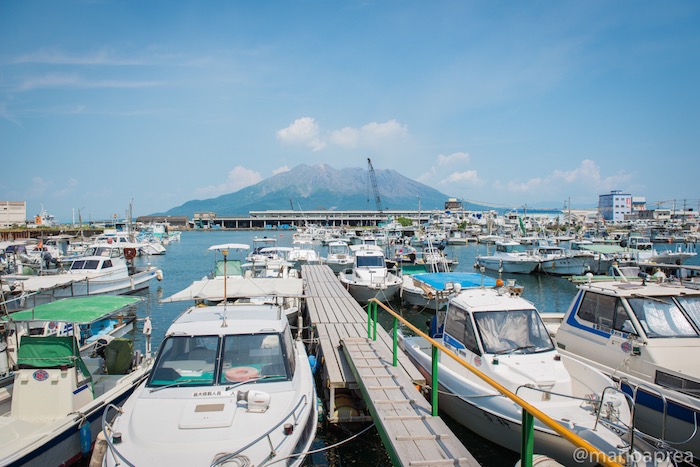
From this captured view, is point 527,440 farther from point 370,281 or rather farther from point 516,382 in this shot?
point 370,281

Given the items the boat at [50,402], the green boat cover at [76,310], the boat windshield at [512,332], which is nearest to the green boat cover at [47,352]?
the boat at [50,402]

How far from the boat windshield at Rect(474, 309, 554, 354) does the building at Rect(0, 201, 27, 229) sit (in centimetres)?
13495

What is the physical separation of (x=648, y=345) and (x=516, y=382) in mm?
3778

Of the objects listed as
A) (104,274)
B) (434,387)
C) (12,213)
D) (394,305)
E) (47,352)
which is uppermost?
(12,213)

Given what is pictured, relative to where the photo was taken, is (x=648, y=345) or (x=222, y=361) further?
(x=648, y=345)

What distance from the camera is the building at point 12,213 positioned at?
11294 centimetres

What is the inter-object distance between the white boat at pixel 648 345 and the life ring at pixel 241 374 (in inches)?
304

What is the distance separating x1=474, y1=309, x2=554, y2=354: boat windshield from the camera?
33.5ft

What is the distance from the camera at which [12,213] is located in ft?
383

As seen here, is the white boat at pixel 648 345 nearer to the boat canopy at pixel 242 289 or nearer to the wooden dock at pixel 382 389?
the wooden dock at pixel 382 389

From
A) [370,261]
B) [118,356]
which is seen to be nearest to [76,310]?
[118,356]

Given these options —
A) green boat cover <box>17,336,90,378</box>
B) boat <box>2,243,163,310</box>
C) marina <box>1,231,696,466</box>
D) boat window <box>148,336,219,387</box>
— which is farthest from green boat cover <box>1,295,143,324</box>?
boat <box>2,243,163,310</box>

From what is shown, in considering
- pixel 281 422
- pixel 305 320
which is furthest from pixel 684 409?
pixel 305 320

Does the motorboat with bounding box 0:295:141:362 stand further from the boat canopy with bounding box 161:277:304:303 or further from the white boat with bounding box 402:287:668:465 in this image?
the white boat with bounding box 402:287:668:465
